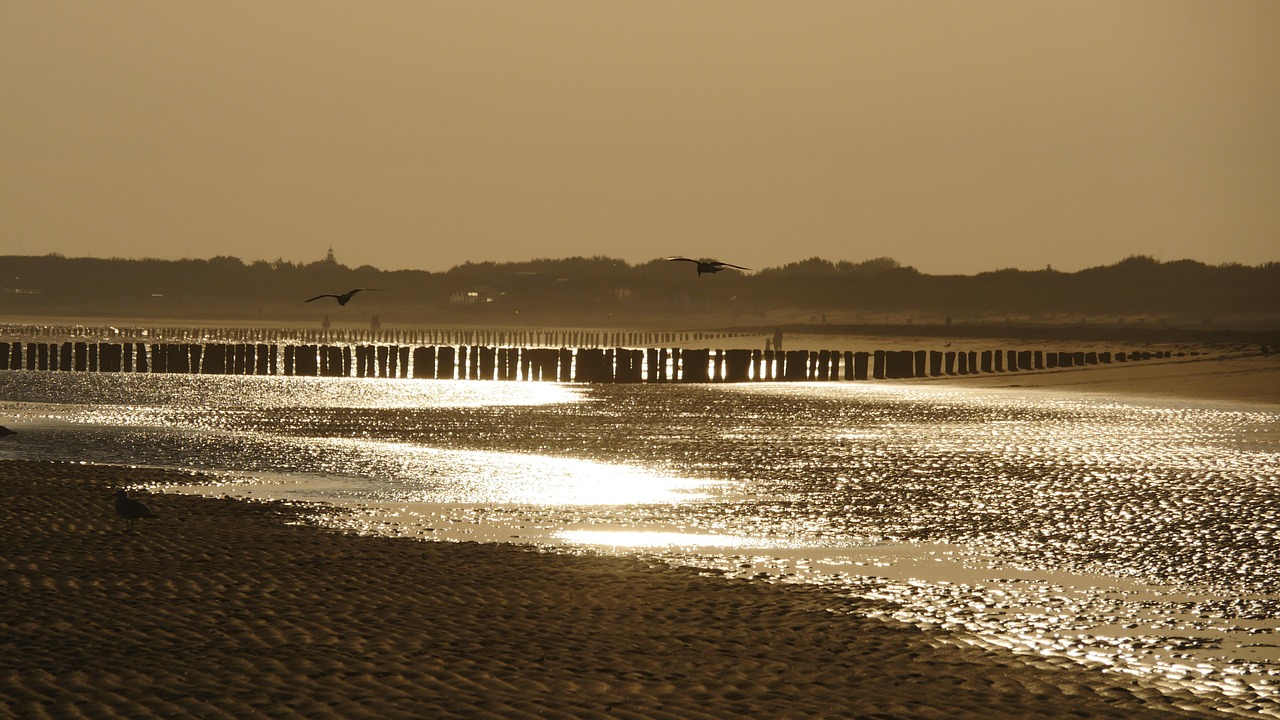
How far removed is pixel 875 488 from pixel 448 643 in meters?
9.36

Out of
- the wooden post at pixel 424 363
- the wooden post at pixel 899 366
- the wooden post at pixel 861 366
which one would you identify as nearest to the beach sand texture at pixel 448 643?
the wooden post at pixel 424 363

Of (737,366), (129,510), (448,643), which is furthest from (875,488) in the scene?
(737,366)

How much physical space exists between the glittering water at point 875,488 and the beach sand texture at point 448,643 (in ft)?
2.68

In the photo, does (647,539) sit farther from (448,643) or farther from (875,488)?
(875,488)

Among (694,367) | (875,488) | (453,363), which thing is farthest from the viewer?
(453,363)

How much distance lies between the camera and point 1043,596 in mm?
10836

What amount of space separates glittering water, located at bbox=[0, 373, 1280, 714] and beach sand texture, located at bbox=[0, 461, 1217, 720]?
82 cm

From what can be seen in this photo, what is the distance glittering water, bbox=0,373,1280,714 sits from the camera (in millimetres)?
10289

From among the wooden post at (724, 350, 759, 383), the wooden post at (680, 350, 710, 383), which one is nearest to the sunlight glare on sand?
the wooden post at (680, 350, 710, 383)

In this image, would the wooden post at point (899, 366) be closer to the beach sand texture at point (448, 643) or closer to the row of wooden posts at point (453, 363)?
the row of wooden posts at point (453, 363)

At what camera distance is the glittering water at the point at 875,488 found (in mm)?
10289

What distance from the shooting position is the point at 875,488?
17.5 metres

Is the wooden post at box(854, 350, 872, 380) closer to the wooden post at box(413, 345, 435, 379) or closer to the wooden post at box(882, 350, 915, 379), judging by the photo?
the wooden post at box(882, 350, 915, 379)

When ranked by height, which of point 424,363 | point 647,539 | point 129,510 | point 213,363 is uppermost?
point 129,510
